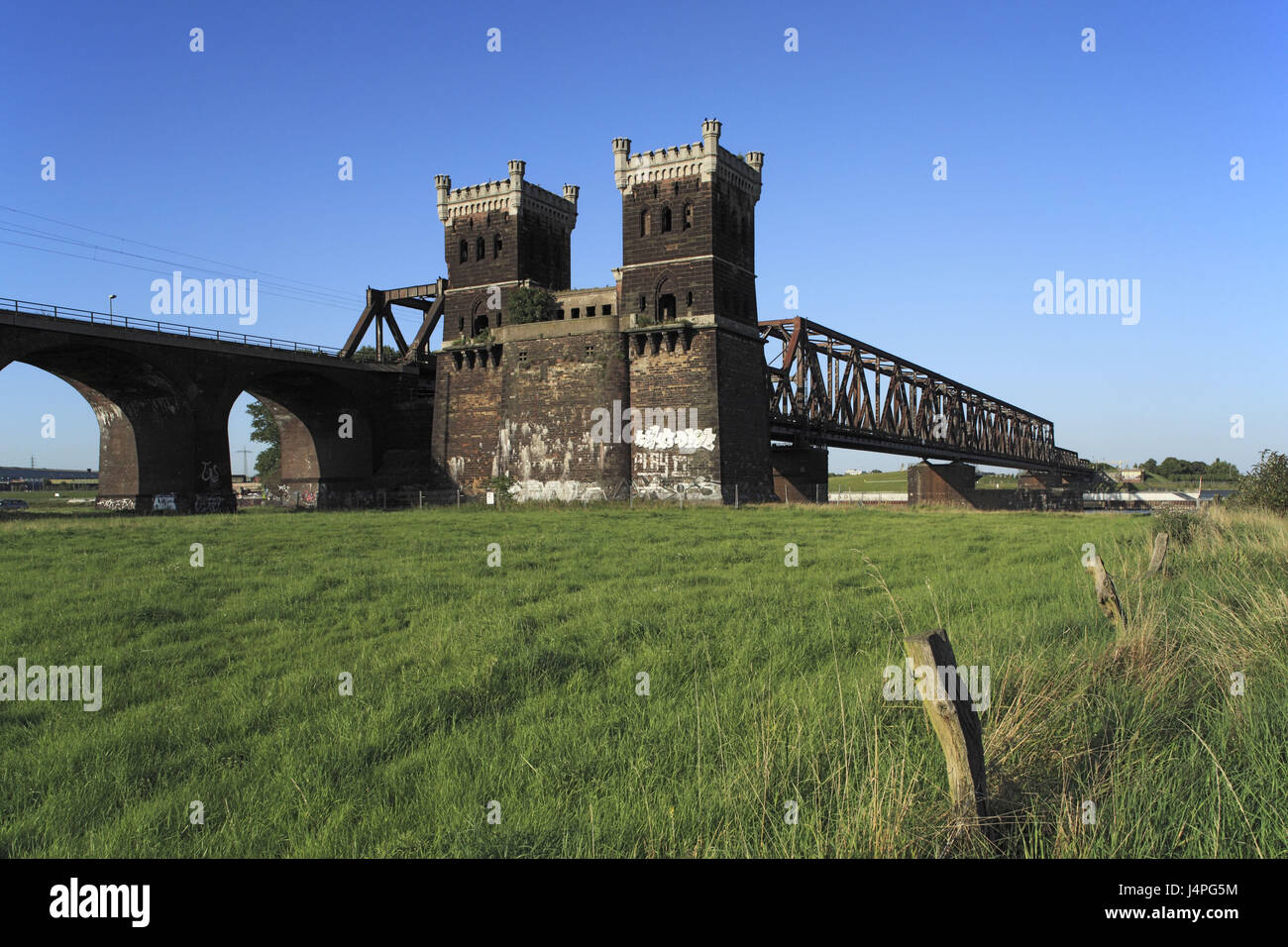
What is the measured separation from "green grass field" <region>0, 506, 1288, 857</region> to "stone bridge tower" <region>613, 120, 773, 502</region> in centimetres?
2694

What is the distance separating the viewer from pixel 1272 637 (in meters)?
7.62

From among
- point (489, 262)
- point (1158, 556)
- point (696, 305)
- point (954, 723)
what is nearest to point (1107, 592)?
point (1158, 556)

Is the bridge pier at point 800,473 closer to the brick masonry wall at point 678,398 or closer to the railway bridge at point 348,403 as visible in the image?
the railway bridge at point 348,403

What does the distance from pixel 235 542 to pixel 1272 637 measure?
20.6 metres

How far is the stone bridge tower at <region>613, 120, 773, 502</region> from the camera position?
41312mm

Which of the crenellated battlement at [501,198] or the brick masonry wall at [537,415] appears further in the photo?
Answer: the crenellated battlement at [501,198]

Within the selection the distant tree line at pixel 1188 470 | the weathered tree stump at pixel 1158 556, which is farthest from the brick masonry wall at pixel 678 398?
the distant tree line at pixel 1188 470

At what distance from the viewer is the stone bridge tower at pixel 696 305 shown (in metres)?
41.3

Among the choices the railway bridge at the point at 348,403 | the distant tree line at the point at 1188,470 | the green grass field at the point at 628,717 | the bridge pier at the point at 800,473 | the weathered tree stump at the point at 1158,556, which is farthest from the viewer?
the distant tree line at the point at 1188,470

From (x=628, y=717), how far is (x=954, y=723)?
3397 mm

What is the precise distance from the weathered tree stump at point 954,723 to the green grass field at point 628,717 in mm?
250

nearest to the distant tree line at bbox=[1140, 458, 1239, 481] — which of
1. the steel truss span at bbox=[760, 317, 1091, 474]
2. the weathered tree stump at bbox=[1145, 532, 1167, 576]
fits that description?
the steel truss span at bbox=[760, 317, 1091, 474]
